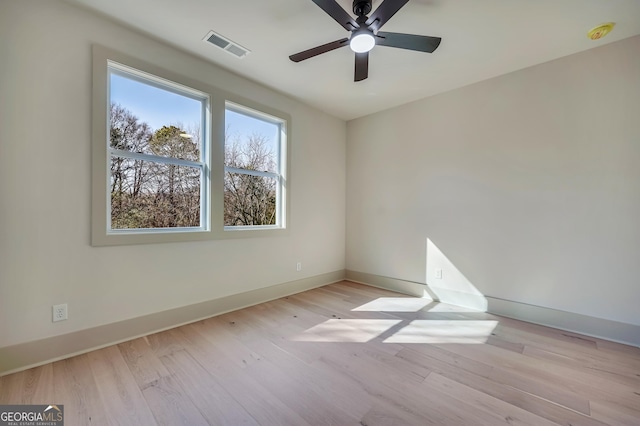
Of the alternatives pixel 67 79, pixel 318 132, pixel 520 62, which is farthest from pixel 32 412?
pixel 520 62

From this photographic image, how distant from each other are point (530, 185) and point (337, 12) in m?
2.54

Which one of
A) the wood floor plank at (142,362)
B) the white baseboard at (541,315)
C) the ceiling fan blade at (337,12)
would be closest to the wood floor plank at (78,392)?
the wood floor plank at (142,362)

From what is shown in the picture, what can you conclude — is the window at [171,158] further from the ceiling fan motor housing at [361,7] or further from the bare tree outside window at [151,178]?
the ceiling fan motor housing at [361,7]

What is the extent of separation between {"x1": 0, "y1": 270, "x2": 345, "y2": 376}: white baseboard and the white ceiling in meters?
2.53

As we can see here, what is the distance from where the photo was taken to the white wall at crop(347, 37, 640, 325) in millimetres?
2270

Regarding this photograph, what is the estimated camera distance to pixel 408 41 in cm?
191

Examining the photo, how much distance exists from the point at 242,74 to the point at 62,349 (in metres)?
2.98

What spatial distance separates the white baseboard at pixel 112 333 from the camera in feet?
5.78

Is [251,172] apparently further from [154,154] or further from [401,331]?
[401,331]

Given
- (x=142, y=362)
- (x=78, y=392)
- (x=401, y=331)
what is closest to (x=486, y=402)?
(x=401, y=331)

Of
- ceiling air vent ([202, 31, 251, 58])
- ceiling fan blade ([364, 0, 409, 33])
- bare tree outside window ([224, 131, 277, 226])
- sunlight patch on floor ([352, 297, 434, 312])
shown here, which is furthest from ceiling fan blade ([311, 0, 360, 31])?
sunlight patch on floor ([352, 297, 434, 312])

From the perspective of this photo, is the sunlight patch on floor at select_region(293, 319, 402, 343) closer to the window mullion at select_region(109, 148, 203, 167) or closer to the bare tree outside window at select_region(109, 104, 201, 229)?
the bare tree outside window at select_region(109, 104, 201, 229)

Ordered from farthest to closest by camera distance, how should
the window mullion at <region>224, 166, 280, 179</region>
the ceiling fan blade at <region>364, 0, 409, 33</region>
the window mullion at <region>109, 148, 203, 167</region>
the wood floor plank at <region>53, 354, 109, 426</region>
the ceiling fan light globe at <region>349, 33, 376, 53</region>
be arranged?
the window mullion at <region>224, 166, 280, 179</region> < the window mullion at <region>109, 148, 203, 167</region> < the ceiling fan light globe at <region>349, 33, 376, 53</region> < the ceiling fan blade at <region>364, 0, 409, 33</region> < the wood floor plank at <region>53, 354, 109, 426</region>

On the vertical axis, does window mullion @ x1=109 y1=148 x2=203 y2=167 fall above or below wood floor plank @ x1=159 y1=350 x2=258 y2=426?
above
